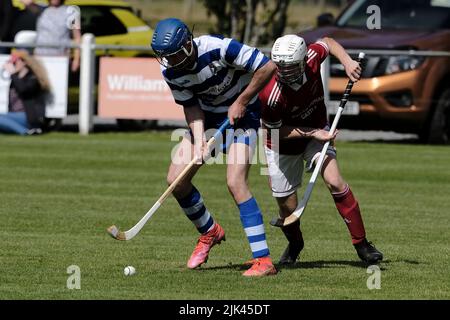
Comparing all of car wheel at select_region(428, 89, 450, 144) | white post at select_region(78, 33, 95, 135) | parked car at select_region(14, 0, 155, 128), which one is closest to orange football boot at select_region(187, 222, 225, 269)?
car wheel at select_region(428, 89, 450, 144)

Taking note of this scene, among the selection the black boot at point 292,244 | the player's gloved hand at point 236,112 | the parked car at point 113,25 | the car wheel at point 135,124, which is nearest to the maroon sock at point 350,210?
the black boot at point 292,244

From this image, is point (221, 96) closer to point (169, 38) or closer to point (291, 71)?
point (291, 71)

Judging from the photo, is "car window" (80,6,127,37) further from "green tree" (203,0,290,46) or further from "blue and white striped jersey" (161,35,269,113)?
"blue and white striped jersey" (161,35,269,113)

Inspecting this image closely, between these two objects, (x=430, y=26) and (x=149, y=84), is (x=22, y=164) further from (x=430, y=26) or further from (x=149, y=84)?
(x=430, y=26)

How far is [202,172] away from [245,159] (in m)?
7.05

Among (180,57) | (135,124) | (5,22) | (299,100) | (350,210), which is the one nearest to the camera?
(180,57)

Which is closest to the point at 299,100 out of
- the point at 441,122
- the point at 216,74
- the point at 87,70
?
the point at 216,74

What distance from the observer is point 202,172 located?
16141 mm

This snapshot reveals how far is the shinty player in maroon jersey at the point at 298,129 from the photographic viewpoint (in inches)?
359

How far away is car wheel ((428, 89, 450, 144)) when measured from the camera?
18812 millimetres

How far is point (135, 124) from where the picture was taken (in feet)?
70.1

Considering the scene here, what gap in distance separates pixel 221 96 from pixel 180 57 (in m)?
0.60
